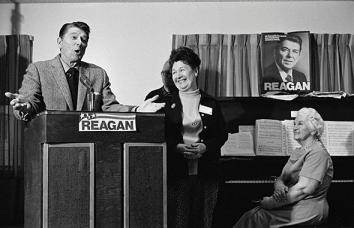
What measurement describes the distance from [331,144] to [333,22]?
1.50 metres

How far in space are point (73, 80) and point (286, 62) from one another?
11.0ft

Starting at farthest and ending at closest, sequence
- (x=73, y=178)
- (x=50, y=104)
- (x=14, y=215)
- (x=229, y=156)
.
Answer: (x=14, y=215), (x=229, y=156), (x=50, y=104), (x=73, y=178)

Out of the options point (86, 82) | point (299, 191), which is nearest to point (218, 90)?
point (299, 191)

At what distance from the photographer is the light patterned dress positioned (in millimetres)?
3410

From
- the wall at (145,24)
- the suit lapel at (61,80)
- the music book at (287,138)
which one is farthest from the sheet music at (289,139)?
the suit lapel at (61,80)

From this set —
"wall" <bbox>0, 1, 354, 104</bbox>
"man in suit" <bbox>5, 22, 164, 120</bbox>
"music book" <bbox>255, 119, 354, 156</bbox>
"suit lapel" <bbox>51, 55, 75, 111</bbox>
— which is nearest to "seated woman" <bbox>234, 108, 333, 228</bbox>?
"man in suit" <bbox>5, 22, 164, 120</bbox>

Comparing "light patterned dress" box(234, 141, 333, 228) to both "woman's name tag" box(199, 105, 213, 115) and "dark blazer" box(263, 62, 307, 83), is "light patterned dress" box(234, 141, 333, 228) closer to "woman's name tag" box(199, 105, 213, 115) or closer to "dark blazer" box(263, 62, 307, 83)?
"woman's name tag" box(199, 105, 213, 115)

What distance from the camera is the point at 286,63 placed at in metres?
5.61

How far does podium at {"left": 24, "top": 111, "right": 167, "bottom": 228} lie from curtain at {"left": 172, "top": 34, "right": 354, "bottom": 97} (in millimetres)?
3421

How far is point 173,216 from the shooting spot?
3264 millimetres

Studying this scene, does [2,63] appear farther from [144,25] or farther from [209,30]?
[209,30]

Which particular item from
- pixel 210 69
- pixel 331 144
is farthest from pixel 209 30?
pixel 331 144

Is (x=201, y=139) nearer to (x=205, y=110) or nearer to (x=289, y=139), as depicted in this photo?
(x=205, y=110)

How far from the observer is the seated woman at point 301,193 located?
3406mm
